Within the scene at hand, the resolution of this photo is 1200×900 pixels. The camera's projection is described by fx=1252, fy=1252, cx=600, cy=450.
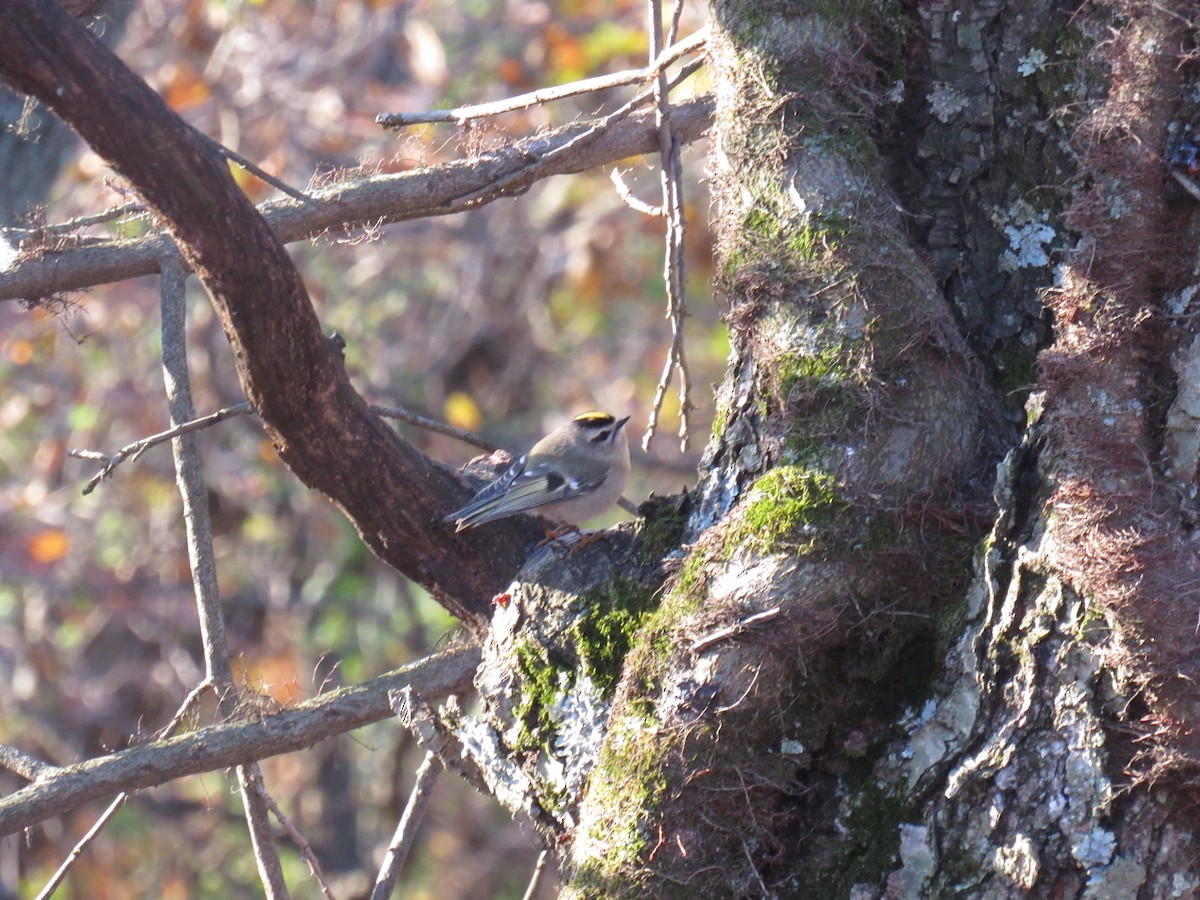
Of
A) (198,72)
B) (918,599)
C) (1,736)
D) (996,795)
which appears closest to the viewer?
(996,795)

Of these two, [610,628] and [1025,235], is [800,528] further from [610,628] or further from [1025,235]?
[1025,235]

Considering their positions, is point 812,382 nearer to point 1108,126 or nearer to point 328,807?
point 1108,126

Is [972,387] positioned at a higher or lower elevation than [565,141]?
lower

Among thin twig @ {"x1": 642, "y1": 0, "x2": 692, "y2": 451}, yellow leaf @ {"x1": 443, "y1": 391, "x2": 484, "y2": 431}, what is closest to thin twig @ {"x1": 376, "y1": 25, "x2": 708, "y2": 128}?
thin twig @ {"x1": 642, "y1": 0, "x2": 692, "y2": 451}

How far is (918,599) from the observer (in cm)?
216

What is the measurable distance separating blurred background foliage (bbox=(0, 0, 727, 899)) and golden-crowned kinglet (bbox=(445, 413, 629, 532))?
2.63 meters

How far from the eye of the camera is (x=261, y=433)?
7.92 m

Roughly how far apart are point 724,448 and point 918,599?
19.8 inches

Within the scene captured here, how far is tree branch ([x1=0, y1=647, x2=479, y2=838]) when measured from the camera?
2.51 metres

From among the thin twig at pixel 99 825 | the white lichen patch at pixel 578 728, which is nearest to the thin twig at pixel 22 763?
the thin twig at pixel 99 825

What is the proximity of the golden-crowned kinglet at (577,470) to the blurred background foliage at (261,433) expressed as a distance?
8.64ft

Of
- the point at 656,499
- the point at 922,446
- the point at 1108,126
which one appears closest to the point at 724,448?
the point at 656,499

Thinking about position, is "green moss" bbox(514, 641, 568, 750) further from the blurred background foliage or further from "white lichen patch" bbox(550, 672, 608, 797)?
the blurred background foliage

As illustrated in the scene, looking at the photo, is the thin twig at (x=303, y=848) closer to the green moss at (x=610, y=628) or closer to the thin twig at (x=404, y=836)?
the thin twig at (x=404, y=836)
